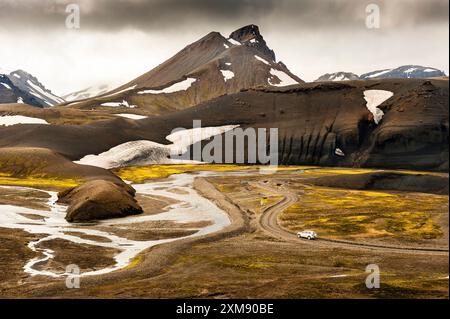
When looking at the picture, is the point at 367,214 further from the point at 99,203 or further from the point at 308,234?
the point at 99,203

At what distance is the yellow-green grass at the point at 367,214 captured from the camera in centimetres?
8438

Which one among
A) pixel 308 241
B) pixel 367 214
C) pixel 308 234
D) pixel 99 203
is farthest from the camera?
pixel 367 214

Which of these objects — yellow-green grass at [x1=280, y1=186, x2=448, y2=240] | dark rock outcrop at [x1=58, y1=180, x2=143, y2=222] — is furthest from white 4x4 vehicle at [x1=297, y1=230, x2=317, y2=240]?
dark rock outcrop at [x1=58, y1=180, x2=143, y2=222]

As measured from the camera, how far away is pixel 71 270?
58.3m

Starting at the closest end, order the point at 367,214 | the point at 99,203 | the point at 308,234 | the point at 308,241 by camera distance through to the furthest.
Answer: the point at 308,241 → the point at 308,234 → the point at 99,203 → the point at 367,214

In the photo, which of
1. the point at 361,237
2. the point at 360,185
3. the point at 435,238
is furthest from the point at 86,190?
the point at 360,185

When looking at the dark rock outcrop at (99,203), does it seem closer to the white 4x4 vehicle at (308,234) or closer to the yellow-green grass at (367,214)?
the yellow-green grass at (367,214)

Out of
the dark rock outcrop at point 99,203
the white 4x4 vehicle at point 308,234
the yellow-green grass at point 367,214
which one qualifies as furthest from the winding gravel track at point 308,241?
the dark rock outcrop at point 99,203

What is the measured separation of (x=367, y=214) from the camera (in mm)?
100438

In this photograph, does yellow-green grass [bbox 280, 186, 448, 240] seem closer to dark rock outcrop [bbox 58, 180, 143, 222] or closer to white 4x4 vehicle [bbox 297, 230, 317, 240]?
white 4x4 vehicle [bbox 297, 230, 317, 240]

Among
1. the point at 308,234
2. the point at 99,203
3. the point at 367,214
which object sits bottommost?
the point at 367,214

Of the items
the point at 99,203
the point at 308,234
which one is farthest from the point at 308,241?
the point at 99,203
